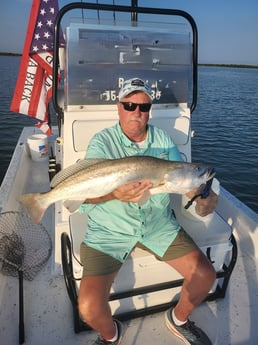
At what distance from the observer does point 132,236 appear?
2652mm

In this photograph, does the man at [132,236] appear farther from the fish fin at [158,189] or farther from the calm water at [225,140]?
the calm water at [225,140]

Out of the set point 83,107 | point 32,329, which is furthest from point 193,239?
point 83,107

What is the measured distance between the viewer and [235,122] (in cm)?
1627

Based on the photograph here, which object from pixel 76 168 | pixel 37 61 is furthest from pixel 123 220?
pixel 37 61

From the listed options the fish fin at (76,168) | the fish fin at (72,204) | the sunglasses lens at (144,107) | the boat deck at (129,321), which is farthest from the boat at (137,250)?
the sunglasses lens at (144,107)

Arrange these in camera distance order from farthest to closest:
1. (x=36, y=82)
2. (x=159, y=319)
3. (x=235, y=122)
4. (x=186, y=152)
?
(x=235, y=122)
(x=36, y=82)
(x=186, y=152)
(x=159, y=319)

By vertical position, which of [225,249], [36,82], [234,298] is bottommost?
[234,298]

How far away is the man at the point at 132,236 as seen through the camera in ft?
8.04

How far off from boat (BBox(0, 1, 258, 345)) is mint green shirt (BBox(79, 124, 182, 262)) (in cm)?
19

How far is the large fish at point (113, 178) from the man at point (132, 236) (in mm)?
93

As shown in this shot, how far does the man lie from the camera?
96.4 inches

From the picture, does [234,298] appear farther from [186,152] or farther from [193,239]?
[186,152]

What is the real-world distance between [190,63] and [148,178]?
230 cm

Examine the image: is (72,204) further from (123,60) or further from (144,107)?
(123,60)
